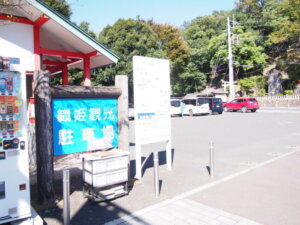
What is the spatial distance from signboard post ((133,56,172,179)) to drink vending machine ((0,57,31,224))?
2762mm

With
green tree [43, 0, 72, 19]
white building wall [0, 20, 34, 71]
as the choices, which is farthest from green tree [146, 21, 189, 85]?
white building wall [0, 20, 34, 71]

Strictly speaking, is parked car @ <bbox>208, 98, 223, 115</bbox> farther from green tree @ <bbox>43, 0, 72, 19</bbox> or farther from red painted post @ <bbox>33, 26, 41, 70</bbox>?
red painted post @ <bbox>33, 26, 41, 70</bbox>

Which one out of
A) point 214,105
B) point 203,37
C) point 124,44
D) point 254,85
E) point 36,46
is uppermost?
point 203,37

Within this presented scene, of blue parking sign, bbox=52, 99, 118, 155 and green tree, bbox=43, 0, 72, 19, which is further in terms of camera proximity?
green tree, bbox=43, 0, 72, 19

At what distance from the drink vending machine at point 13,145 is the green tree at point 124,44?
986 inches

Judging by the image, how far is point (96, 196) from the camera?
4.80 meters

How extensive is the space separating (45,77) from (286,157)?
7.23m

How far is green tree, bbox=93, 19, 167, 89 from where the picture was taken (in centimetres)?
2880

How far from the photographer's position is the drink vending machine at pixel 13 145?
374 cm

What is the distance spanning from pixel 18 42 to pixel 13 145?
4.73 m

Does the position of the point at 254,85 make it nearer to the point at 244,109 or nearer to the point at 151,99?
the point at 244,109

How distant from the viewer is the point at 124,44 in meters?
29.2

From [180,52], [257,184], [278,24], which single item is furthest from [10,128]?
[278,24]

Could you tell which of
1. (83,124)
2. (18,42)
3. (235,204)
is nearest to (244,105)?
(18,42)
